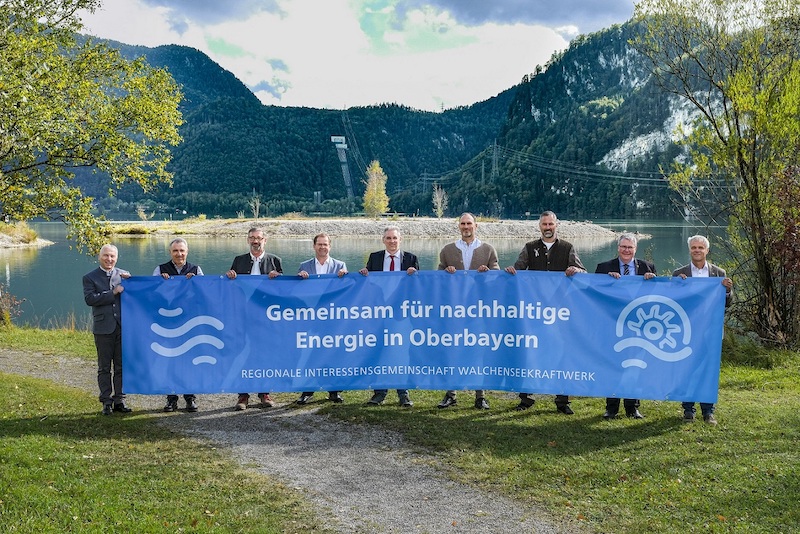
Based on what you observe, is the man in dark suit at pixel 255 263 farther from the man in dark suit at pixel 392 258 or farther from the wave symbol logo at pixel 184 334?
the man in dark suit at pixel 392 258

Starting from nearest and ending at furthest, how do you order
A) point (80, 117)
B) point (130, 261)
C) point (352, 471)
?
point (352, 471) < point (80, 117) < point (130, 261)

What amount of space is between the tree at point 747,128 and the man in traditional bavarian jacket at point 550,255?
21.6 feet

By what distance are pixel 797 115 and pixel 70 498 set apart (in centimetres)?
1390

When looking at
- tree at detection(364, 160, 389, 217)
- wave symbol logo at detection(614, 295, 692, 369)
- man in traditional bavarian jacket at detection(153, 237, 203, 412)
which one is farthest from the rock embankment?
man in traditional bavarian jacket at detection(153, 237, 203, 412)

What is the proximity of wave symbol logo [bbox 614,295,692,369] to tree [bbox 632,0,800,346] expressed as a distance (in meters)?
6.07

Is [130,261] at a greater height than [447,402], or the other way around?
[130,261]

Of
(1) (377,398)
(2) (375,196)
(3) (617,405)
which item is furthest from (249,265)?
(2) (375,196)

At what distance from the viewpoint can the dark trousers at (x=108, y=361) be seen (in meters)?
8.42

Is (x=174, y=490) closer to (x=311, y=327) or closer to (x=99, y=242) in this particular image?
(x=311, y=327)

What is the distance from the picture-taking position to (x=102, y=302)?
325 inches

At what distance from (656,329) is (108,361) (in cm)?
688

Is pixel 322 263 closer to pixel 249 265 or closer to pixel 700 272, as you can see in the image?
pixel 249 265

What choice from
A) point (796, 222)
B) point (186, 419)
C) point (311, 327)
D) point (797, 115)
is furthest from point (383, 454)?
point (797, 115)

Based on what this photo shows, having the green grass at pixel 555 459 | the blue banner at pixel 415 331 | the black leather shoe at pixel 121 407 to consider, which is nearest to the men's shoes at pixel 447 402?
the green grass at pixel 555 459
